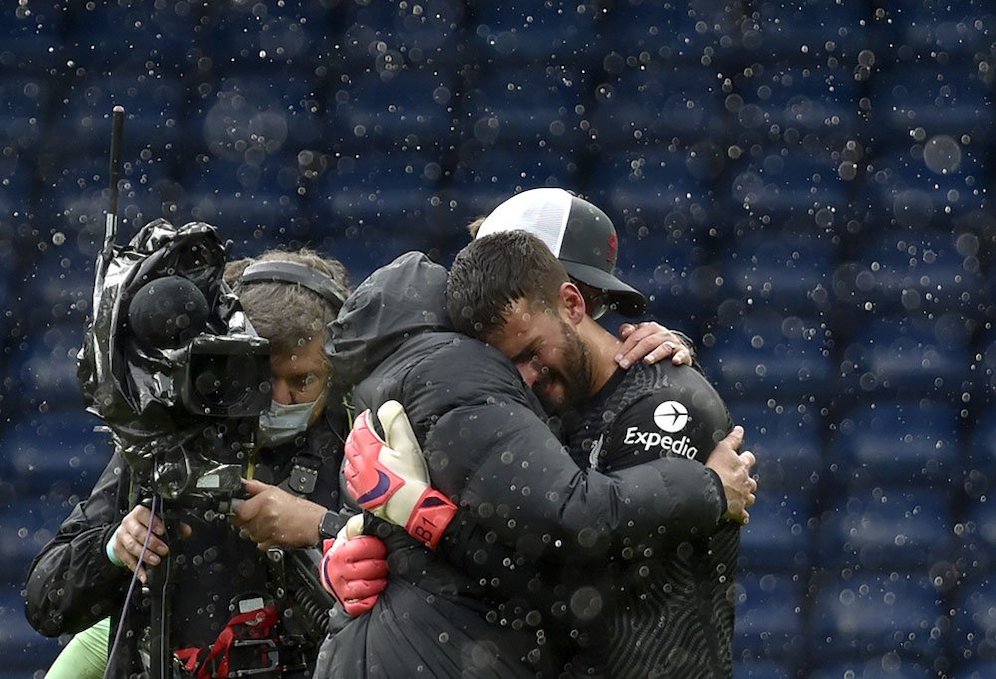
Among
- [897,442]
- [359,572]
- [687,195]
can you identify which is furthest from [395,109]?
[359,572]

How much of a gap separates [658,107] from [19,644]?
261 centimetres

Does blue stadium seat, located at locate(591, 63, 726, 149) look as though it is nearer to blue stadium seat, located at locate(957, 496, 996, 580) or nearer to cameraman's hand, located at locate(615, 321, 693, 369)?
blue stadium seat, located at locate(957, 496, 996, 580)

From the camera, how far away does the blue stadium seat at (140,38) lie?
528 cm

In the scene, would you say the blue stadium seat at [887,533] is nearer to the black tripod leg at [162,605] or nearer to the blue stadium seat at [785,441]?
the blue stadium seat at [785,441]

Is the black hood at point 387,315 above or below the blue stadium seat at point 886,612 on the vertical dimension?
above

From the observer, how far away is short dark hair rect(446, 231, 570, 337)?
273cm

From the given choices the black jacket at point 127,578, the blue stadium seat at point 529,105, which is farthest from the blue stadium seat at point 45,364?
the black jacket at point 127,578

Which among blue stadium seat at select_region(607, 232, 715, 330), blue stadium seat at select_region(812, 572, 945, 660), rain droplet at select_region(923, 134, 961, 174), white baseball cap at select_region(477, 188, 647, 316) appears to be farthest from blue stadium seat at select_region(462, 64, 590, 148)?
white baseball cap at select_region(477, 188, 647, 316)

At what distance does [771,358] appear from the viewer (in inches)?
202

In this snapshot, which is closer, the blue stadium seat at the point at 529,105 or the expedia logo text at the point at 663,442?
the expedia logo text at the point at 663,442

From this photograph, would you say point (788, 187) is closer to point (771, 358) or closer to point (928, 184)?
point (928, 184)

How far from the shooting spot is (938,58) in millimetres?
5117

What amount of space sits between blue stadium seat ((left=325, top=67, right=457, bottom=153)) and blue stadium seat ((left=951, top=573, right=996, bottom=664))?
6.93 feet

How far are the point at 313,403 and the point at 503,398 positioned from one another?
814mm
